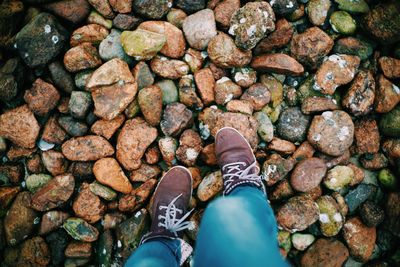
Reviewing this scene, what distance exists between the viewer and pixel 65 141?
2.05 meters

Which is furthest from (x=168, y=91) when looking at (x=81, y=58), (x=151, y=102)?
(x=81, y=58)

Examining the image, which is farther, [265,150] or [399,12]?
[265,150]

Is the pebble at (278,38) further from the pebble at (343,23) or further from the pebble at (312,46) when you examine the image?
the pebble at (343,23)

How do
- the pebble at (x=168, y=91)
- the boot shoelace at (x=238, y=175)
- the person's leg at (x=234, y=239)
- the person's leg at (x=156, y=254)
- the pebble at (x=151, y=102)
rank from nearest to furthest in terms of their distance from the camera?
the person's leg at (x=234, y=239)
the person's leg at (x=156, y=254)
the boot shoelace at (x=238, y=175)
the pebble at (x=151, y=102)
the pebble at (x=168, y=91)

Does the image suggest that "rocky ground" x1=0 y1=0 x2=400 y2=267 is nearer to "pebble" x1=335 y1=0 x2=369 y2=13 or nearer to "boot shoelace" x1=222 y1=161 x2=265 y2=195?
"pebble" x1=335 y1=0 x2=369 y2=13

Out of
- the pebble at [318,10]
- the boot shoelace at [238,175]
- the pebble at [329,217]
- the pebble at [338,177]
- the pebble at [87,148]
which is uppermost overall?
the pebble at [318,10]

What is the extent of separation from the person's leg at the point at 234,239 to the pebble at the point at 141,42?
108cm

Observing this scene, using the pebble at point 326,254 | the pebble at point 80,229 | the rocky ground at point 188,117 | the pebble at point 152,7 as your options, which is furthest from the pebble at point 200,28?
the pebble at point 326,254

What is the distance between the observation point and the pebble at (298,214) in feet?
6.26

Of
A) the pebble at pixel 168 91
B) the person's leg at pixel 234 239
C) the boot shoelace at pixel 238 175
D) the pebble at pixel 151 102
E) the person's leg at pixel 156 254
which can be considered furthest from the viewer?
the pebble at pixel 168 91

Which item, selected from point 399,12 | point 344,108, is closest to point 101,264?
point 344,108

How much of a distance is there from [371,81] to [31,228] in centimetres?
228

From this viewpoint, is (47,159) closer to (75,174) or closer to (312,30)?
Result: (75,174)

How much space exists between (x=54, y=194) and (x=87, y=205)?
0.69 ft
